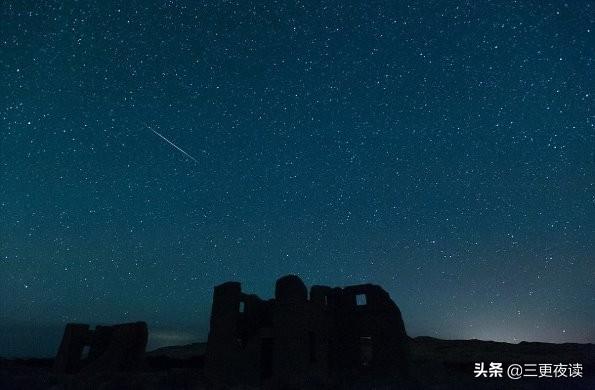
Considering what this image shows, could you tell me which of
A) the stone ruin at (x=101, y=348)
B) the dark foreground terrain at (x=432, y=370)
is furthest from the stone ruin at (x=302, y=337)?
the stone ruin at (x=101, y=348)

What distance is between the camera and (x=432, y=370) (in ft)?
73.1

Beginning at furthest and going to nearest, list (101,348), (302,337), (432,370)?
(101,348) < (432,370) < (302,337)

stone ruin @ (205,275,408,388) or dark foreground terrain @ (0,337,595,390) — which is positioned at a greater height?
stone ruin @ (205,275,408,388)

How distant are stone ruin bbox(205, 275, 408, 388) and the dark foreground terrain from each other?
1330 millimetres

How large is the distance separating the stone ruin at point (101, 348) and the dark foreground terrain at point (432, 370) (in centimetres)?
89

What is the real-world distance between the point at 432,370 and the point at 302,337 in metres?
7.93

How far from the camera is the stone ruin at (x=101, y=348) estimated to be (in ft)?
70.5

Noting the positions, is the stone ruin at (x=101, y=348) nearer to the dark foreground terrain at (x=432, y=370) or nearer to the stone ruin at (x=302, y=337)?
the dark foreground terrain at (x=432, y=370)

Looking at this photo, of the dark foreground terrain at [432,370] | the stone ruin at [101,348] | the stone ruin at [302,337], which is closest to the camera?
the dark foreground terrain at [432,370]

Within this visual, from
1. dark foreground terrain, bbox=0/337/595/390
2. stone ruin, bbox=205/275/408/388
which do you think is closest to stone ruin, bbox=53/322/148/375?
dark foreground terrain, bbox=0/337/595/390

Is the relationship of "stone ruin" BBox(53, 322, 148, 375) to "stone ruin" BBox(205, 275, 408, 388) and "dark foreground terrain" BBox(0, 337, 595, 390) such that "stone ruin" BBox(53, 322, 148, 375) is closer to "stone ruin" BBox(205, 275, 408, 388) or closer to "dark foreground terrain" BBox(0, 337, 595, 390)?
"dark foreground terrain" BBox(0, 337, 595, 390)

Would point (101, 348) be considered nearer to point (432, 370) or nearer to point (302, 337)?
point (302, 337)

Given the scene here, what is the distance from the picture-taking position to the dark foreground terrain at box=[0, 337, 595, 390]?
15.6 meters

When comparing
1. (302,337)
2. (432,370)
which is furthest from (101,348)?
(432,370)
